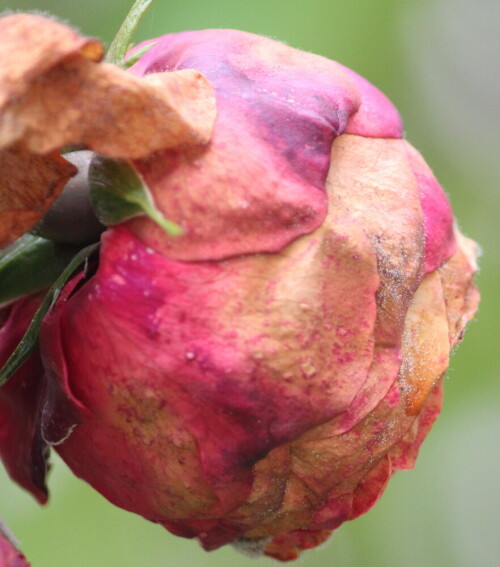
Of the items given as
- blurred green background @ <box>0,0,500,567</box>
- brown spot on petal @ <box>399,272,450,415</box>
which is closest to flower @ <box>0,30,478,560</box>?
brown spot on petal @ <box>399,272,450,415</box>

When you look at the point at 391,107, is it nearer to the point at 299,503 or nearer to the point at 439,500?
the point at 299,503

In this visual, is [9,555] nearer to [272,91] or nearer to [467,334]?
[272,91]

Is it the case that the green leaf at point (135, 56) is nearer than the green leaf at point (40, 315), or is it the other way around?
the green leaf at point (40, 315)

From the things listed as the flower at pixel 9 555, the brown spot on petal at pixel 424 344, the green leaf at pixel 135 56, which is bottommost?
the flower at pixel 9 555

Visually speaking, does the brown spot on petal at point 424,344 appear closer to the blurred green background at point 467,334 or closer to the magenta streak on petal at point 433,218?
the magenta streak on petal at point 433,218

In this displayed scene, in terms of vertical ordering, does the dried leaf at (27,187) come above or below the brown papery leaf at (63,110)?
below

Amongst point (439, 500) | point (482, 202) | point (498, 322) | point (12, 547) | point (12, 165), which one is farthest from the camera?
point (439, 500)

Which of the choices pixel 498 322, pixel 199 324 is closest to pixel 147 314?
pixel 199 324

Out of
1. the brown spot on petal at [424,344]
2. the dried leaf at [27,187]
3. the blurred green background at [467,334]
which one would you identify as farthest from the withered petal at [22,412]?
the blurred green background at [467,334]
